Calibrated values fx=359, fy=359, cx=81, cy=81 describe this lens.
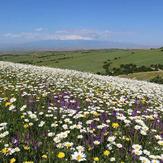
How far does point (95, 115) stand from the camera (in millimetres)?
9188

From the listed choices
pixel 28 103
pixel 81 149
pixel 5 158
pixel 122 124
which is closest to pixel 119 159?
pixel 81 149

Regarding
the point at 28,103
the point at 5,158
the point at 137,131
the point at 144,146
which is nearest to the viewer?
the point at 5,158

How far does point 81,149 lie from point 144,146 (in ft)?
5.29

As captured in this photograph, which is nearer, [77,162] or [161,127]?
[77,162]

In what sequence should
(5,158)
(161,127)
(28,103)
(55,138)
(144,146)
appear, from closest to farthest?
1. (5,158)
2. (55,138)
3. (144,146)
4. (161,127)
5. (28,103)

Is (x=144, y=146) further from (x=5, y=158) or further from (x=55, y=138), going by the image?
(x=5, y=158)

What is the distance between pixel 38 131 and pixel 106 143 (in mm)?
1533

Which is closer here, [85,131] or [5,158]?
[5,158]

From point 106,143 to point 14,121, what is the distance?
2.46 meters

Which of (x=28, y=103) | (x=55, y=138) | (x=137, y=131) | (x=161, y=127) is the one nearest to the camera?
(x=55, y=138)

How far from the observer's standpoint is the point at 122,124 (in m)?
8.87

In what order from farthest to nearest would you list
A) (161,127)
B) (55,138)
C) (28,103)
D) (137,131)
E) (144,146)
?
(28,103), (161,127), (137,131), (144,146), (55,138)

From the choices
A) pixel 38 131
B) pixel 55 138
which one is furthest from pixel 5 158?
pixel 38 131

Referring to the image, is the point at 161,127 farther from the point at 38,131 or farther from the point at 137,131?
the point at 38,131
